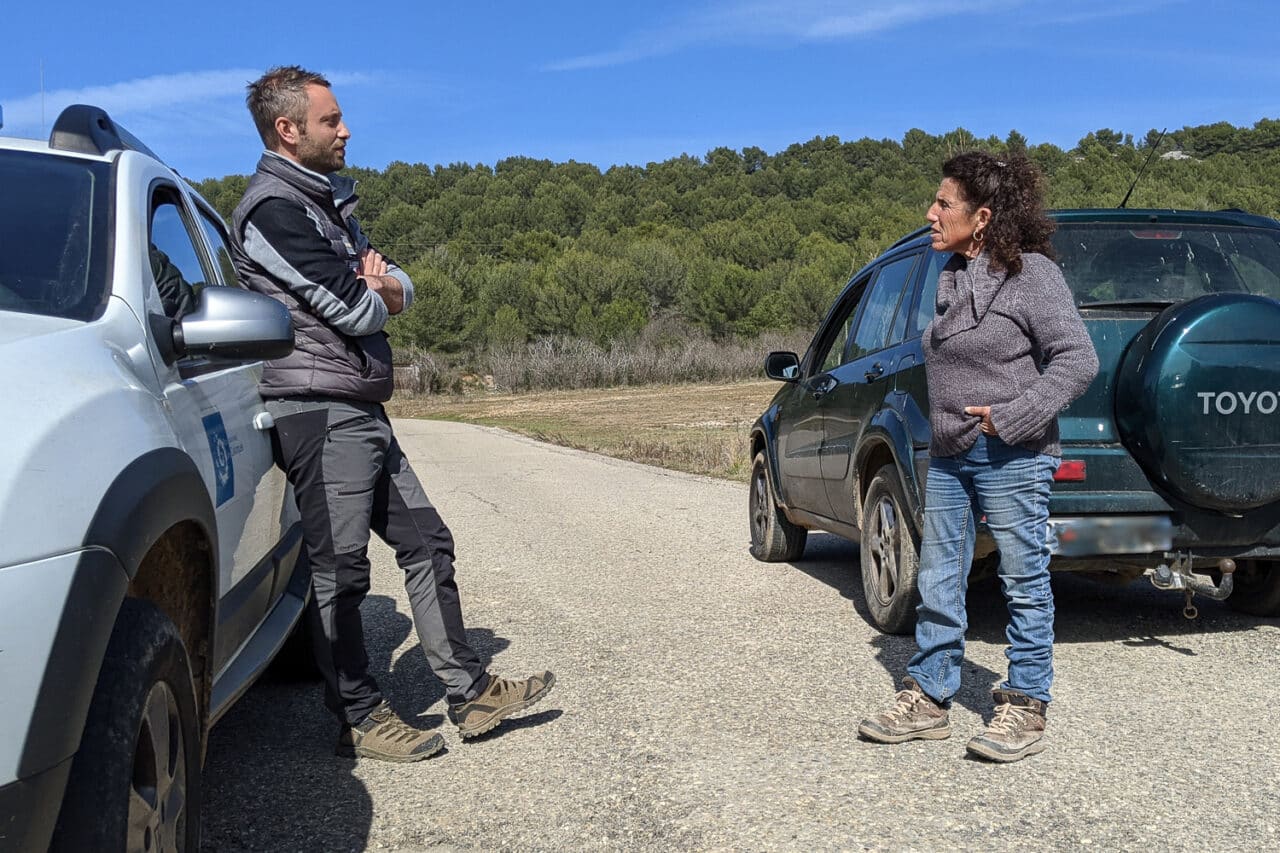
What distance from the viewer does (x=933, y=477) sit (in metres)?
4.44

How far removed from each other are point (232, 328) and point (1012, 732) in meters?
2.75

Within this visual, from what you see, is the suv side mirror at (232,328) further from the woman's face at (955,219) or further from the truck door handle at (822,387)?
the truck door handle at (822,387)

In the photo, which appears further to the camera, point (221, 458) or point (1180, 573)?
point (1180, 573)

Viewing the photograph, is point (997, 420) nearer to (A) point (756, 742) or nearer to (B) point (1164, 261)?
(A) point (756, 742)

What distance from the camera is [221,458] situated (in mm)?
3438

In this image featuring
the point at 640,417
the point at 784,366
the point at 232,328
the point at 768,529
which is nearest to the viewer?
the point at 232,328

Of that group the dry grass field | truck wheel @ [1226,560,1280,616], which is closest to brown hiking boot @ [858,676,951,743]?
truck wheel @ [1226,560,1280,616]

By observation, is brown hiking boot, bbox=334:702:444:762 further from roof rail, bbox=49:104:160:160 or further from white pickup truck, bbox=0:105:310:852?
roof rail, bbox=49:104:160:160

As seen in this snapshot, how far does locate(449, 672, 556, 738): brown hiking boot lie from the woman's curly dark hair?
2214 millimetres

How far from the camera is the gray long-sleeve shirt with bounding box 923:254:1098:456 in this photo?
4.03 m

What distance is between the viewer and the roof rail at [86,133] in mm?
3693

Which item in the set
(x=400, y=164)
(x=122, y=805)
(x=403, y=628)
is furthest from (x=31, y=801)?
(x=400, y=164)

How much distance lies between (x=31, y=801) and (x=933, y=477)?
3187 mm

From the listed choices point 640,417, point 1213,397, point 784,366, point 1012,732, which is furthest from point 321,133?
point 640,417
